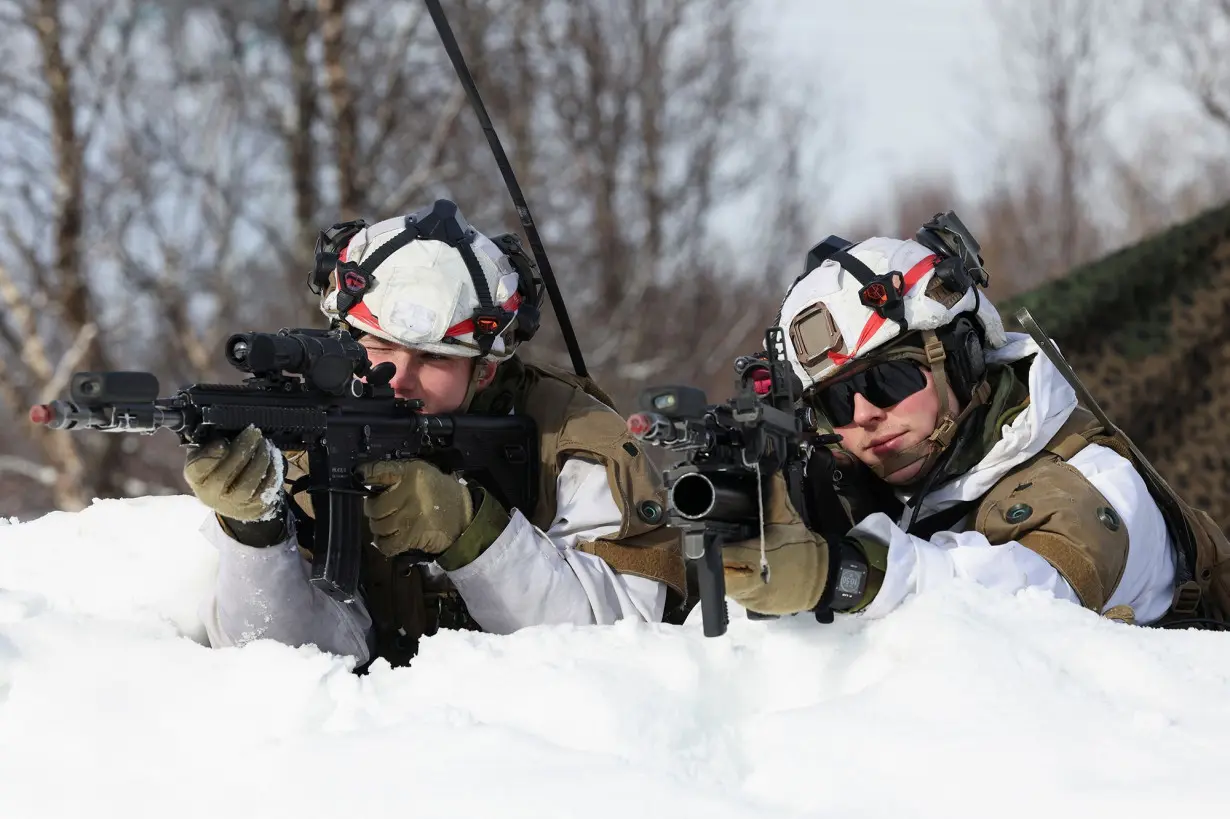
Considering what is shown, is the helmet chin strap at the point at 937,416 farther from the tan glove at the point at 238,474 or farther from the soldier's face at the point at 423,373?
the tan glove at the point at 238,474

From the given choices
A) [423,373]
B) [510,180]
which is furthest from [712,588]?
[510,180]

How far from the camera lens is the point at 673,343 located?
1822 cm

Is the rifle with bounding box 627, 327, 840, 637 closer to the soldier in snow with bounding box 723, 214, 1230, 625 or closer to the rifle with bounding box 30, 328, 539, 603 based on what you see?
the soldier in snow with bounding box 723, 214, 1230, 625

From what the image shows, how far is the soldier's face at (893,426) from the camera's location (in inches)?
Answer: 137

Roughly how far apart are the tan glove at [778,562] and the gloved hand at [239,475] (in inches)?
39.2

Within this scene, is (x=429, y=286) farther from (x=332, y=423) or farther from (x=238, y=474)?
(x=238, y=474)

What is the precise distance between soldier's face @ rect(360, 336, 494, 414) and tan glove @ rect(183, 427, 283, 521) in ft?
2.07

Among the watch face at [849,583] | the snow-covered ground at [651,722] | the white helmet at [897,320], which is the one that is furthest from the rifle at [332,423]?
the watch face at [849,583]

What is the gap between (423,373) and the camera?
358cm

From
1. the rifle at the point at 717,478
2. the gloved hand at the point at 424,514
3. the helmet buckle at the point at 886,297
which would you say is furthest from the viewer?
the helmet buckle at the point at 886,297

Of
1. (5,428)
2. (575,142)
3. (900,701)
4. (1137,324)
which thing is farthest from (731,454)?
(5,428)

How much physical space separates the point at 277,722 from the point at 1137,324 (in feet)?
20.9

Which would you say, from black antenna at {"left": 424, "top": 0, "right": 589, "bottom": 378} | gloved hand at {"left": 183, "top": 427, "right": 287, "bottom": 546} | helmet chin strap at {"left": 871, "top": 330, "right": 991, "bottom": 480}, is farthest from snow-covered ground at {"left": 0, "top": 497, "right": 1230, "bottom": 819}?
black antenna at {"left": 424, "top": 0, "right": 589, "bottom": 378}

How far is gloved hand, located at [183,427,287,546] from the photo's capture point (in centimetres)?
282
